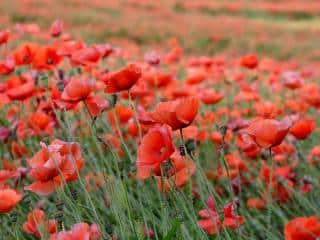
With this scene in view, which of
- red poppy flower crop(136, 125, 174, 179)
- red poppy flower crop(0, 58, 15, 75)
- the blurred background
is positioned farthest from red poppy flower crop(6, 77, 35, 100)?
the blurred background

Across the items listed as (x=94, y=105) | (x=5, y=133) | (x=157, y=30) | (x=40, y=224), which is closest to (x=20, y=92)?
(x=5, y=133)

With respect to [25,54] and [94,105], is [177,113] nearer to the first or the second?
[94,105]

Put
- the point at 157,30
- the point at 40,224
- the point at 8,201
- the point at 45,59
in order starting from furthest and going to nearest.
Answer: the point at 157,30 < the point at 45,59 < the point at 40,224 < the point at 8,201

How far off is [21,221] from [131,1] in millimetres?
20358

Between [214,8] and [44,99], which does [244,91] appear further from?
[214,8]

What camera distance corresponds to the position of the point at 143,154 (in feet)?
5.02

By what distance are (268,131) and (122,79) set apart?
0.46 m

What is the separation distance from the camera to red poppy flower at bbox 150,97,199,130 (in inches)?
57.1

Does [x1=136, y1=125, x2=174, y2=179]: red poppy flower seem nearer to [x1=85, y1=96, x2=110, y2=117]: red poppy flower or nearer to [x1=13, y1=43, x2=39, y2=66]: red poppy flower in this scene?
[x1=85, y1=96, x2=110, y2=117]: red poppy flower

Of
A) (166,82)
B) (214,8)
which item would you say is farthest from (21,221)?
(214,8)

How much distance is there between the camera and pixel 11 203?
152cm

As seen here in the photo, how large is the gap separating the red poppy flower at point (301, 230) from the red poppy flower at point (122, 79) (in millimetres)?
589

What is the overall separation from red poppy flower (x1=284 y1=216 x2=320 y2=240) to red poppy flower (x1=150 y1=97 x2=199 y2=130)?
1.06 feet

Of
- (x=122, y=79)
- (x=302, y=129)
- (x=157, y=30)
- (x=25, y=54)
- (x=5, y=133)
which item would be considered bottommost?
(x=157, y=30)
